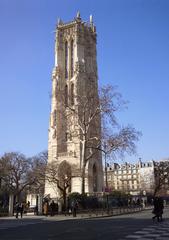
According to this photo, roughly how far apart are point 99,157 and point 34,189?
15093 millimetres

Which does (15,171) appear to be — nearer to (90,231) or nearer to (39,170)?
(39,170)

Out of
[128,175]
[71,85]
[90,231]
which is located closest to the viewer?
[90,231]

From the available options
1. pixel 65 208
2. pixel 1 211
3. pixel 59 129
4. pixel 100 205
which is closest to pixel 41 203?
pixel 65 208

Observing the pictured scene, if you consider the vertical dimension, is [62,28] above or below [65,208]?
above

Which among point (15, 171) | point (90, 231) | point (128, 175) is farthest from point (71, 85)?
point (128, 175)

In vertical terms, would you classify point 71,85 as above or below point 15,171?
above

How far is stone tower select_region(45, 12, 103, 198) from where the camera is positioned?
211 ft

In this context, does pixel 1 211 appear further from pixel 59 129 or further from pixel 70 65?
pixel 70 65

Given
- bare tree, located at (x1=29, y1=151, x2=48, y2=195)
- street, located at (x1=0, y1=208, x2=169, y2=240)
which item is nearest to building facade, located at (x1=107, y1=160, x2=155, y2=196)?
bare tree, located at (x1=29, y1=151, x2=48, y2=195)

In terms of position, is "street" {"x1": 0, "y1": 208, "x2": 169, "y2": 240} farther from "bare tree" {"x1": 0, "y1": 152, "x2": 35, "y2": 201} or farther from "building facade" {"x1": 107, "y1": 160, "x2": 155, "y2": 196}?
"building facade" {"x1": 107, "y1": 160, "x2": 155, "y2": 196}

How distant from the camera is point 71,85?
72062 millimetres

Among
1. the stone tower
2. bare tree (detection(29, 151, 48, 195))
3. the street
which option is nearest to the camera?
the street

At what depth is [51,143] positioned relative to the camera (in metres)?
69.1

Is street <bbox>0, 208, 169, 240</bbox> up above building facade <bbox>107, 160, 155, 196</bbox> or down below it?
below
